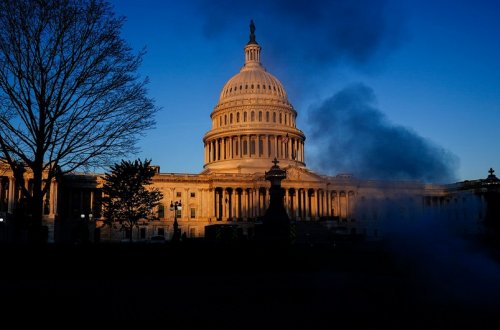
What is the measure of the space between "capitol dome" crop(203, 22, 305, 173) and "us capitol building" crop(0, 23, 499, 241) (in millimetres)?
220

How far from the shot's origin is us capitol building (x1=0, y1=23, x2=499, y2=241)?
293 ft

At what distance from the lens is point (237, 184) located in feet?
330

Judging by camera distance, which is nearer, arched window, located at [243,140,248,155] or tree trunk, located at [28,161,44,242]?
tree trunk, located at [28,161,44,242]

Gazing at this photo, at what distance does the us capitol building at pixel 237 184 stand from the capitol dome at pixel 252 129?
22 cm

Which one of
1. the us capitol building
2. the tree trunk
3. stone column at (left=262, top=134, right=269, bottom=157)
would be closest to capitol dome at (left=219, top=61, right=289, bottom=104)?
the us capitol building

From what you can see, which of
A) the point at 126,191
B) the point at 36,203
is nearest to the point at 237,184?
the point at 126,191

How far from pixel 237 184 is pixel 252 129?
19244mm

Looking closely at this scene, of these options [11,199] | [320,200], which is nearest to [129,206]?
[11,199]

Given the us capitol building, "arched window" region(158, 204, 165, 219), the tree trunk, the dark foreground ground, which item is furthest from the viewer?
"arched window" region(158, 204, 165, 219)

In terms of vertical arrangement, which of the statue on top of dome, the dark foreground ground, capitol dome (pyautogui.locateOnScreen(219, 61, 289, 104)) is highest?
the statue on top of dome

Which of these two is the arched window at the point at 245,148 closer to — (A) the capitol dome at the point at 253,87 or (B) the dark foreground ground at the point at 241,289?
(A) the capitol dome at the point at 253,87

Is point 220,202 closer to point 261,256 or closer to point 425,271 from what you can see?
point 261,256

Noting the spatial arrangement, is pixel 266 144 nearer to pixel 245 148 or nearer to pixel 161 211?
pixel 245 148

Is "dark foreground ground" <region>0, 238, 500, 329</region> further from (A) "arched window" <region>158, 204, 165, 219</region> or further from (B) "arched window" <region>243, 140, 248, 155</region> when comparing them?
(B) "arched window" <region>243, 140, 248, 155</region>
